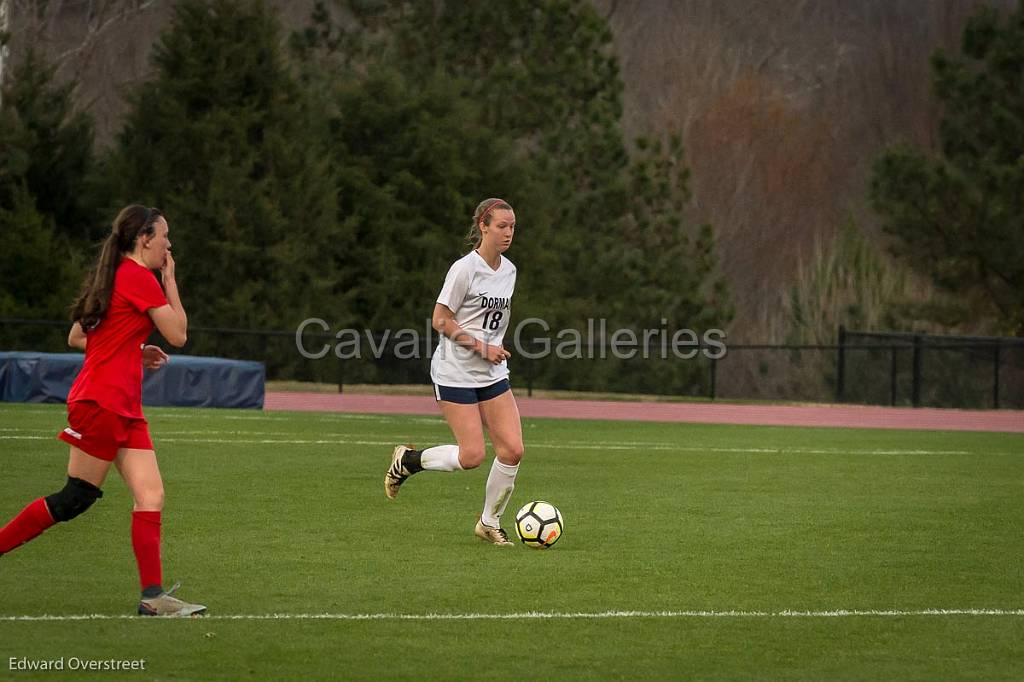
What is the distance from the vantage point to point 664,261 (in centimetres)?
4581

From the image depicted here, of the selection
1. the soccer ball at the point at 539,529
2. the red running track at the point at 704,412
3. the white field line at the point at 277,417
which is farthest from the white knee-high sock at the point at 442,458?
the red running track at the point at 704,412

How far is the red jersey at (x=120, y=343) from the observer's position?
748cm

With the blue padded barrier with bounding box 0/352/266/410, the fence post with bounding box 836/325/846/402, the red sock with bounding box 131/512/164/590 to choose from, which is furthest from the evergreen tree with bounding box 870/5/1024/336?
the red sock with bounding box 131/512/164/590

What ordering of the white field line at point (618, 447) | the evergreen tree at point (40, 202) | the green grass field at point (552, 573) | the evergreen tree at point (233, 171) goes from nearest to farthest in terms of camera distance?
the green grass field at point (552, 573)
the white field line at point (618, 447)
the evergreen tree at point (40, 202)
the evergreen tree at point (233, 171)

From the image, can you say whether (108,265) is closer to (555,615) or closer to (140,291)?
(140,291)

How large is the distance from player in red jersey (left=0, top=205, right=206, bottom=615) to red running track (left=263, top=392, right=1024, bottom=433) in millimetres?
20149

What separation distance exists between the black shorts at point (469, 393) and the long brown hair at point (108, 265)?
10.5 feet

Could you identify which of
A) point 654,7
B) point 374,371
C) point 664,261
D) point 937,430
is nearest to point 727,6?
point 654,7

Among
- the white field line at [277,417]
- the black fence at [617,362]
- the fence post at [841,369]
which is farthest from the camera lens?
the black fence at [617,362]

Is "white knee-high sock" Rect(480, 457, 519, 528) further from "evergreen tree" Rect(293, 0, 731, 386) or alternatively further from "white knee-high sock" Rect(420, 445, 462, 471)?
"evergreen tree" Rect(293, 0, 731, 386)

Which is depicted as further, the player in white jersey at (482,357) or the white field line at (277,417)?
the white field line at (277,417)

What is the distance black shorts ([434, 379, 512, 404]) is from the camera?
10422 millimetres

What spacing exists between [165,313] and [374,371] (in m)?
29.6

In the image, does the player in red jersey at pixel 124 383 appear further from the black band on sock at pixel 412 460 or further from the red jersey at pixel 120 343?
the black band on sock at pixel 412 460
